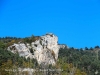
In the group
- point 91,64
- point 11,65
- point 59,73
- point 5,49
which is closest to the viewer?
point 11,65

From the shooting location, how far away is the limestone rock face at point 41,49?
104m

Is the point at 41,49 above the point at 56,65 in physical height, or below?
above

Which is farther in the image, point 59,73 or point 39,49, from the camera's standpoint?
point 39,49

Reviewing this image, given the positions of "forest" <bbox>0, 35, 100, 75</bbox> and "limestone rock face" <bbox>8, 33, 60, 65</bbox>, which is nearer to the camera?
"forest" <bbox>0, 35, 100, 75</bbox>

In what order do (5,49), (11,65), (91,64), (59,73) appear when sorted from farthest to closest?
1. (91,64)
2. (5,49)
3. (59,73)
4. (11,65)

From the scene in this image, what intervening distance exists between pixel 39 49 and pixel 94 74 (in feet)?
59.8

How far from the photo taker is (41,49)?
112125mm

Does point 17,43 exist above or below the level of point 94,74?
above

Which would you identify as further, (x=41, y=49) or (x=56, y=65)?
(x=41, y=49)

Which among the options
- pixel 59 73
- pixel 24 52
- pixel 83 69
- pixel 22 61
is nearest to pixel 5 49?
pixel 24 52

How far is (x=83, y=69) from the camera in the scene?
113562mm

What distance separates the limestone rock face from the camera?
10405 cm

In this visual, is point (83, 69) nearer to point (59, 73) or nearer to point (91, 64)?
point (91, 64)

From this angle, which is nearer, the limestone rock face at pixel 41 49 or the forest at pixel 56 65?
the forest at pixel 56 65
